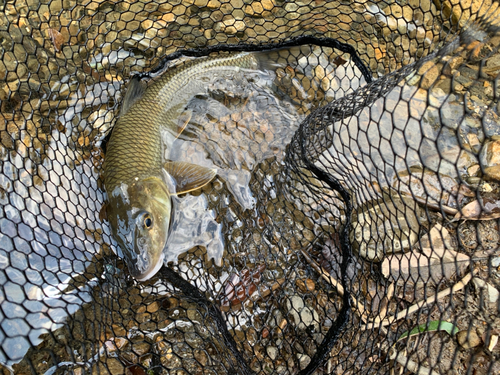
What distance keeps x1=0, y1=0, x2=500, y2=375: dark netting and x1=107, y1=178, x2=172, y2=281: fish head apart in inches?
8.3

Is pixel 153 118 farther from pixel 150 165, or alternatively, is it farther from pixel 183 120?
pixel 150 165

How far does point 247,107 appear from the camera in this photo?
3.89 metres

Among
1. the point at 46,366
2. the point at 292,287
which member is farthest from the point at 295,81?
the point at 46,366

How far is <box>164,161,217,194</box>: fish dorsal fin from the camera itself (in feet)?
11.1

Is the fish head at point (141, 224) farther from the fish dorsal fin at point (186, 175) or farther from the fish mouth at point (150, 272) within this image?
Answer: the fish dorsal fin at point (186, 175)

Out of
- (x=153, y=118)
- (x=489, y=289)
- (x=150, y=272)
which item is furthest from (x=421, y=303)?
(x=153, y=118)

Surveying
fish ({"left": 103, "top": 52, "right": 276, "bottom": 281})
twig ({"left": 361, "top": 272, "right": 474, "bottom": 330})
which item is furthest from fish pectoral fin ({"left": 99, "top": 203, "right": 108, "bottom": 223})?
twig ({"left": 361, "top": 272, "right": 474, "bottom": 330})

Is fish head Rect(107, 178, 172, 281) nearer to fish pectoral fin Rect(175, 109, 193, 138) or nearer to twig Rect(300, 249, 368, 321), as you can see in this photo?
fish pectoral fin Rect(175, 109, 193, 138)

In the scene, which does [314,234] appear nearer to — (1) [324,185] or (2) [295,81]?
(1) [324,185]

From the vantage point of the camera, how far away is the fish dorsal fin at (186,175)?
11.1ft

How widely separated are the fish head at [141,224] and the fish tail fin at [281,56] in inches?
68.8

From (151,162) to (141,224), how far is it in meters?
0.70

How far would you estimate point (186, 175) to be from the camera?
11.3 feet

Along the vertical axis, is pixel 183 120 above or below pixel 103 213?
above
